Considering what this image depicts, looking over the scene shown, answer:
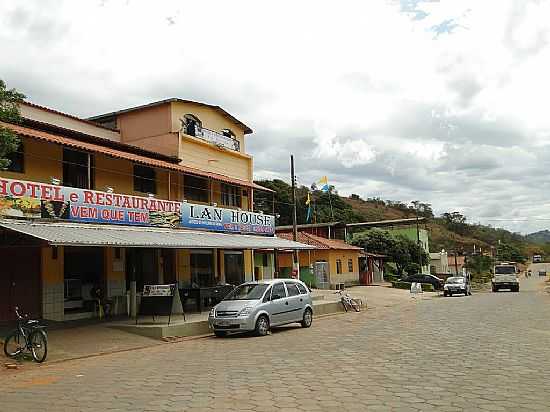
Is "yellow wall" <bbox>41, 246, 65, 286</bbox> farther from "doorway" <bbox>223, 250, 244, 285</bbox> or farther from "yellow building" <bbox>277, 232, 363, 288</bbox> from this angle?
"yellow building" <bbox>277, 232, 363, 288</bbox>

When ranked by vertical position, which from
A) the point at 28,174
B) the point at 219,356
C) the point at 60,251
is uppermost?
the point at 28,174

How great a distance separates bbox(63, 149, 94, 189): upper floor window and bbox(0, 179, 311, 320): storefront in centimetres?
180

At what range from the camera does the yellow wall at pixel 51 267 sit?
18422 mm

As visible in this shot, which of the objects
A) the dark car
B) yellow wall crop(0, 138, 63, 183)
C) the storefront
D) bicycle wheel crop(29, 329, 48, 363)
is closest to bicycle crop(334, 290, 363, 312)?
the storefront

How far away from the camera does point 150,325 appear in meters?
17.9

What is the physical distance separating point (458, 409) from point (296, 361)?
187 inches

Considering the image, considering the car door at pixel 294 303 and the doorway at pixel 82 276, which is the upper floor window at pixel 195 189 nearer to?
the doorway at pixel 82 276

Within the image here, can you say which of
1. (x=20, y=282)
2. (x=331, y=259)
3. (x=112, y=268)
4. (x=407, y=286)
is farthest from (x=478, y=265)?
(x=20, y=282)

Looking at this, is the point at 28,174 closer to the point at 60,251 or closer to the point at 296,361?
the point at 60,251

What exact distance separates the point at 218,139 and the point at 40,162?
1114 centimetres

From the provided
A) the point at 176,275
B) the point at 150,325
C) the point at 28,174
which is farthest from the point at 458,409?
the point at 176,275

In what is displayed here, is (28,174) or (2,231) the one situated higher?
(28,174)

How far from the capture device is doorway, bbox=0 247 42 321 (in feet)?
56.9

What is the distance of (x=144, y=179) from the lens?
23531 millimetres
